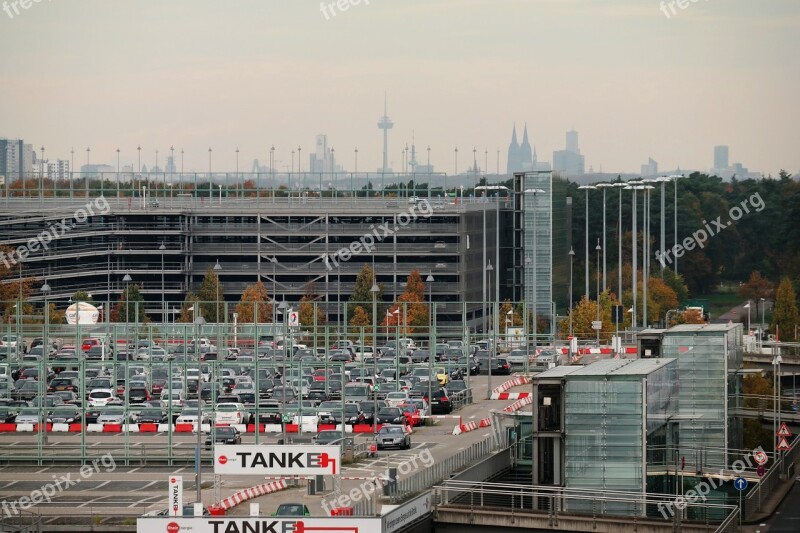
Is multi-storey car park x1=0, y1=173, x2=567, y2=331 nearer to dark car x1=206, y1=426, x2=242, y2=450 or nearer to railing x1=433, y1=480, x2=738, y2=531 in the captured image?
dark car x1=206, y1=426, x2=242, y2=450

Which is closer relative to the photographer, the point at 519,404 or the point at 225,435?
the point at 225,435

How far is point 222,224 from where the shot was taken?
438 ft

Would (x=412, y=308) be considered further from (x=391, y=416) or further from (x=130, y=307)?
(x=391, y=416)

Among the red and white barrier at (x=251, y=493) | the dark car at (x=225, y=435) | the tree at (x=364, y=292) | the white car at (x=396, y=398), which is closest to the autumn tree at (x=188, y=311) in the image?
the tree at (x=364, y=292)

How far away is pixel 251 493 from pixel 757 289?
101 metres

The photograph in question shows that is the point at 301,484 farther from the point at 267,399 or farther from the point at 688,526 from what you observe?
the point at 267,399

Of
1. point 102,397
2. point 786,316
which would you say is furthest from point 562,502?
point 786,316

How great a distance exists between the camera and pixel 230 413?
57719mm

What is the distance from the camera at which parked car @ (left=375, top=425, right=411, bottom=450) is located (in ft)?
169

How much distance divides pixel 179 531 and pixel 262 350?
58.2 m

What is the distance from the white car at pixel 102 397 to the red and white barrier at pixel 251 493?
75.7ft

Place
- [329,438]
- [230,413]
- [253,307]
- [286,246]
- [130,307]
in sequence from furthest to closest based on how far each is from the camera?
1. [286,246]
2. [130,307]
3. [253,307]
4. [230,413]
5. [329,438]

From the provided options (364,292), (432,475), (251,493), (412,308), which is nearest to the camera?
(432,475)

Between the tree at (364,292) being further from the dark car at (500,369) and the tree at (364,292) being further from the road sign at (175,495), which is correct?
the road sign at (175,495)
